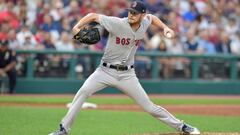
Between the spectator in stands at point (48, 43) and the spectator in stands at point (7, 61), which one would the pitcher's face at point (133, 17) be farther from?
the spectator in stands at point (48, 43)

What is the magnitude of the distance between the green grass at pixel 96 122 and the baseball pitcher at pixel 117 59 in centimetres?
89

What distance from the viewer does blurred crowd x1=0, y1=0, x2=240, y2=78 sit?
16578 millimetres

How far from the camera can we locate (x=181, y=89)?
19.0 metres

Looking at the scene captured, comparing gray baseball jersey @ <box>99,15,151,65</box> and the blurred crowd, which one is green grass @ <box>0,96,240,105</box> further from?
gray baseball jersey @ <box>99,15,151,65</box>

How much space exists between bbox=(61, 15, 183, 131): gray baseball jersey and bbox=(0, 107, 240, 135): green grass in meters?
0.90

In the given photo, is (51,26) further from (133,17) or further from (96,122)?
(133,17)

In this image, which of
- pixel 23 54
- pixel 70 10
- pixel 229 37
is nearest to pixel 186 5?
pixel 229 37

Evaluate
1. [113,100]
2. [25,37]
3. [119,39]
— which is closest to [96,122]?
[119,39]

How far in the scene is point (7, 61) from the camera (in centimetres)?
1608

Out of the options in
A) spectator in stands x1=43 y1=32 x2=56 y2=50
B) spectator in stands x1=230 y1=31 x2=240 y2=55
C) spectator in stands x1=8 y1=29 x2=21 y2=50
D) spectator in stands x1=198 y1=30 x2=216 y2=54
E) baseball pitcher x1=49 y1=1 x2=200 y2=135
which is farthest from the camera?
spectator in stands x1=230 y1=31 x2=240 y2=55

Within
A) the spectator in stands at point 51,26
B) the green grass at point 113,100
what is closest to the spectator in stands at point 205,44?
the green grass at point 113,100

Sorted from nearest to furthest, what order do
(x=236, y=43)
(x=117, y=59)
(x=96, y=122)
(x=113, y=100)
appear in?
(x=117, y=59) → (x=96, y=122) → (x=113, y=100) → (x=236, y=43)

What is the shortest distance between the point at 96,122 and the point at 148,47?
776 cm

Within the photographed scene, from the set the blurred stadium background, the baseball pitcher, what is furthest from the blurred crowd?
the baseball pitcher
